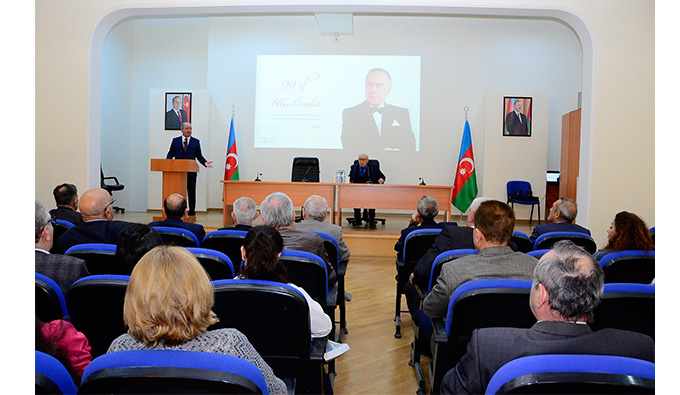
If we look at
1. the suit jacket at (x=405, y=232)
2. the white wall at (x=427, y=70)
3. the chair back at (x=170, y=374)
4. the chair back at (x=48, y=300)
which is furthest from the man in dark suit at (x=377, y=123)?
the chair back at (x=170, y=374)

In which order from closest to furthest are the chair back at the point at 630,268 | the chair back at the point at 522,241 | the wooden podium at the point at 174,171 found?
1. the chair back at the point at 630,268
2. the chair back at the point at 522,241
3. the wooden podium at the point at 174,171

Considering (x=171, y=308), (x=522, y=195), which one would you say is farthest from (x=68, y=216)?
(x=522, y=195)

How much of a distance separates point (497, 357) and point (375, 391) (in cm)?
136

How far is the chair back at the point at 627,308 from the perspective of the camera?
5.41ft

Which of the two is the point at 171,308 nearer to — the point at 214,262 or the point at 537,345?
the point at 537,345

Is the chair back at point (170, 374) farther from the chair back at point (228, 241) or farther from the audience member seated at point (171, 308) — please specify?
the chair back at point (228, 241)

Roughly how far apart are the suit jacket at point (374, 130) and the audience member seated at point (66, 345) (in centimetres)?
862

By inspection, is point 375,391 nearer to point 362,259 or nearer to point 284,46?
point 362,259

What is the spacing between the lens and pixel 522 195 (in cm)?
943

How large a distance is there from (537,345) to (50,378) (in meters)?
1.11

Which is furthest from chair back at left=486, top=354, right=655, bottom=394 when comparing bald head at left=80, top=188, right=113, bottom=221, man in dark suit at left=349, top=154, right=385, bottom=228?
man in dark suit at left=349, top=154, right=385, bottom=228

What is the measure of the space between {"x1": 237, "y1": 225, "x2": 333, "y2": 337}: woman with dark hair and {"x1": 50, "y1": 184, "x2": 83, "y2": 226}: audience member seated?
94.4 inches
